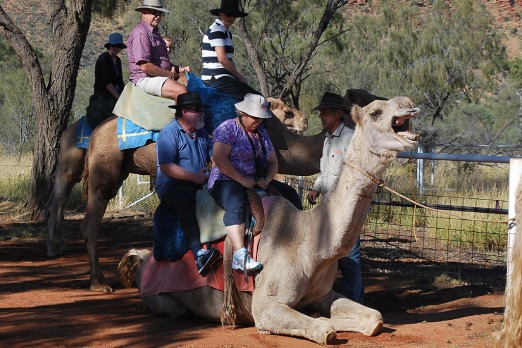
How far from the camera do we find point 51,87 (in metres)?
16.0

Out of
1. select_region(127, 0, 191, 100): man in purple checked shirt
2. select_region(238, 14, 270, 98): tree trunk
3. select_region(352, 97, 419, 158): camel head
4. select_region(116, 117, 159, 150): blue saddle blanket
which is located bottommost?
select_region(352, 97, 419, 158): camel head

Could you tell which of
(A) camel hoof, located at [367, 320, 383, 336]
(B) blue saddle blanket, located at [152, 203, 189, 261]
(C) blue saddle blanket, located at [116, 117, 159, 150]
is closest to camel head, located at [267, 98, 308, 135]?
(C) blue saddle blanket, located at [116, 117, 159, 150]

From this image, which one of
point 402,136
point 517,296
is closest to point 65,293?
point 402,136

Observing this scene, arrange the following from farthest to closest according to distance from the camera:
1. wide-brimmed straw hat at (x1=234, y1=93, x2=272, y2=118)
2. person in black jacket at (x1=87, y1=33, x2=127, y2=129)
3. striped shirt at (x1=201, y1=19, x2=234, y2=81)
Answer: person in black jacket at (x1=87, y1=33, x2=127, y2=129) → striped shirt at (x1=201, y1=19, x2=234, y2=81) → wide-brimmed straw hat at (x1=234, y1=93, x2=272, y2=118)

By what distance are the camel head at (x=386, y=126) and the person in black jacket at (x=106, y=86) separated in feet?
18.3

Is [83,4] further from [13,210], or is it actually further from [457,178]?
[457,178]

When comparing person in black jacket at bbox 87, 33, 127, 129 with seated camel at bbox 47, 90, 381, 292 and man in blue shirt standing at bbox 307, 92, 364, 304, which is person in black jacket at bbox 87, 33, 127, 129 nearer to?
seated camel at bbox 47, 90, 381, 292

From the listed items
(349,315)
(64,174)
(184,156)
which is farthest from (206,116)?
(64,174)

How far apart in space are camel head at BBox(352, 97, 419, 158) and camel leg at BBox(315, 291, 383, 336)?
4.44 feet

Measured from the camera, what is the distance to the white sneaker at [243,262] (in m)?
7.25

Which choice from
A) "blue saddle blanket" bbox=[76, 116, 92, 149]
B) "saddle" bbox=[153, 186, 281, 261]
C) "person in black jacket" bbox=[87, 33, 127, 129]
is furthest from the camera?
"blue saddle blanket" bbox=[76, 116, 92, 149]

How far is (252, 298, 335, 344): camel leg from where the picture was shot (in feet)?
22.4

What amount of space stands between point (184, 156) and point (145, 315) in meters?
1.48

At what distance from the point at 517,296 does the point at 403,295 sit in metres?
3.96
